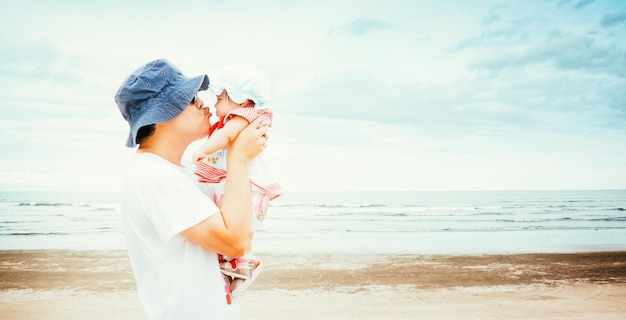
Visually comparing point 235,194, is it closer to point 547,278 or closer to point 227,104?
point 227,104

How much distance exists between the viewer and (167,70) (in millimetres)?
1653

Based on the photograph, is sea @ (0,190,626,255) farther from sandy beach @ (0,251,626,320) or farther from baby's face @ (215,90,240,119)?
baby's face @ (215,90,240,119)

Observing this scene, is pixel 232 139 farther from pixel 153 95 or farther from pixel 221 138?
pixel 153 95

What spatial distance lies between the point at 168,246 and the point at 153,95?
478 mm

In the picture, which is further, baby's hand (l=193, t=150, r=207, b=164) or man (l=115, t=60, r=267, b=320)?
baby's hand (l=193, t=150, r=207, b=164)

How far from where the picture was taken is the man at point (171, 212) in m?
1.51

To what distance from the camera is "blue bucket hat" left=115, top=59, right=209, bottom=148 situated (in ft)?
5.26

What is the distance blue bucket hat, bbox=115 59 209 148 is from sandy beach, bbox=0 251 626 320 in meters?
5.08

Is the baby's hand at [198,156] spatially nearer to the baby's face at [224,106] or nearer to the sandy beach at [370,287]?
the baby's face at [224,106]

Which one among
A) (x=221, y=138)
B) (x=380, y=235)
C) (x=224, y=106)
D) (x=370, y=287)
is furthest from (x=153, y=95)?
(x=380, y=235)

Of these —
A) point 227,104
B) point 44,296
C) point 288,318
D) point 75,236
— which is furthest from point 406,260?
point 75,236

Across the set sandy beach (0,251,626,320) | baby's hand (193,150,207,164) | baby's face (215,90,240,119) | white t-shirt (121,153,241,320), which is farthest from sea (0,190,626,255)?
white t-shirt (121,153,241,320)

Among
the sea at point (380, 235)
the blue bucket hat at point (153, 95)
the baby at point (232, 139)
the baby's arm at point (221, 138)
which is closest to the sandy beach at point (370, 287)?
the sea at point (380, 235)

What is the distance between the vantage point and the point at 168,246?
1569 millimetres
